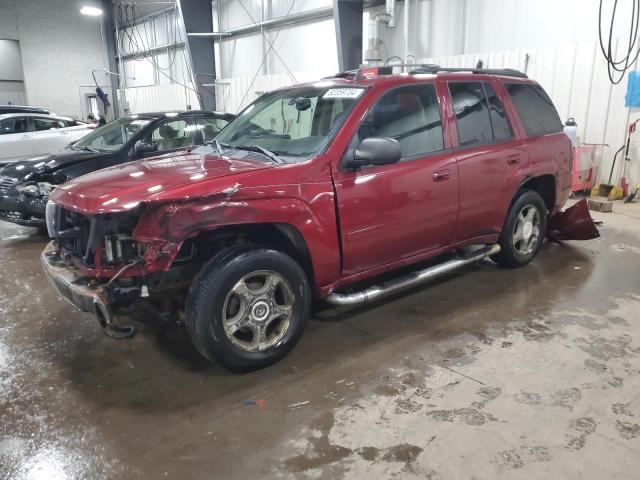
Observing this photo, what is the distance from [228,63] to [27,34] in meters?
9.69

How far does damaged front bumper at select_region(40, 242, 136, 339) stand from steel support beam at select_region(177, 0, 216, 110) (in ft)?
40.7

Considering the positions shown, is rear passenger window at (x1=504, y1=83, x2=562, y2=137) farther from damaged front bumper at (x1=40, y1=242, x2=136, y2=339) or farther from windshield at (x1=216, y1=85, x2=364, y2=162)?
damaged front bumper at (x1=40, y1=242, x2=136, y2=339)

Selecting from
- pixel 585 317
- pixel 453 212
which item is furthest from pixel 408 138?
pixel 585 317

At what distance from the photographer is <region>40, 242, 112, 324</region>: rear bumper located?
8.61 ft

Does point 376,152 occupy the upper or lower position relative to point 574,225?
upper

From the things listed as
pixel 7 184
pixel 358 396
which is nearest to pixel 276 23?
pixel 7 184

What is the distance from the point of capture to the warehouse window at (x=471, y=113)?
151 inches

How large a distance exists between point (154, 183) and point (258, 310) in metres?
0.93

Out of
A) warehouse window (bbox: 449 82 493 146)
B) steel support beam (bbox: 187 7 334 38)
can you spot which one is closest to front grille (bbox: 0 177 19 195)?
warehouse window (bbox: 449 82 493 146)

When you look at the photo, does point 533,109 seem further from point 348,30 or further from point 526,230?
point 348,30

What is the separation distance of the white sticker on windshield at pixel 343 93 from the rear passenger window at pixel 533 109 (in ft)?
5.41

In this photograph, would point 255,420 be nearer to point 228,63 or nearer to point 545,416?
point 545,416

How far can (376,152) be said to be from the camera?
3.04 m

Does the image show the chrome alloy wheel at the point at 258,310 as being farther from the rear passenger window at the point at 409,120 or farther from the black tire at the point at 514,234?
the black tire at the point at 514,234
